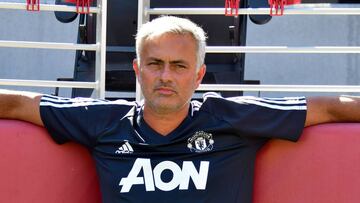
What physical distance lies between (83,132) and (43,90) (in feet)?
11.7

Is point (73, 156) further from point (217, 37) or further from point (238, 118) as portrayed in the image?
point (217, 37)

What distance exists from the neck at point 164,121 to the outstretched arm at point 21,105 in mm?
429

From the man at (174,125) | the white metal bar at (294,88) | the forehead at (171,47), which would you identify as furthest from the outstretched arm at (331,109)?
the white metal bar at (294,88)

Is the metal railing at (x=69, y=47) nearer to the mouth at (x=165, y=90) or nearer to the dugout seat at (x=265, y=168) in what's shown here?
the dugout seat at (x=265, y=168)

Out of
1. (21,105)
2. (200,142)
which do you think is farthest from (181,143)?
(21,105)

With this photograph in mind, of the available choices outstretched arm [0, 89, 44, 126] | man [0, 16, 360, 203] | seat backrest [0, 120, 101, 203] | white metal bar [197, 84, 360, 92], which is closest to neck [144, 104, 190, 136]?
man [0, 16, 360, 203]

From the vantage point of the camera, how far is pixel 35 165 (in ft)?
9.18

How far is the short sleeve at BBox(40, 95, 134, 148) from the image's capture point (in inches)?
106

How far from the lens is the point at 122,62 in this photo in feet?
16.6

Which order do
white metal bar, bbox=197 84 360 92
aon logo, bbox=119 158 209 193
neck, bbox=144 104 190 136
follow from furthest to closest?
1. white metal bar, bbox=197 84 360 92
2. neck, bbox=144 104 190 136
3. aon logo, bbox=119 158 209 193

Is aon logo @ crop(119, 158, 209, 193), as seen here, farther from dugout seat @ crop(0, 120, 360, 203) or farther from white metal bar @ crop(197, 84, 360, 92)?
white metal bar @ crop(197, 84, 360, 92)

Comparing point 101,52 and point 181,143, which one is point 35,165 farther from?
point 101,52

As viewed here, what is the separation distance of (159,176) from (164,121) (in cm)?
22

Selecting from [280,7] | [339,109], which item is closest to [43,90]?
[280,7]
